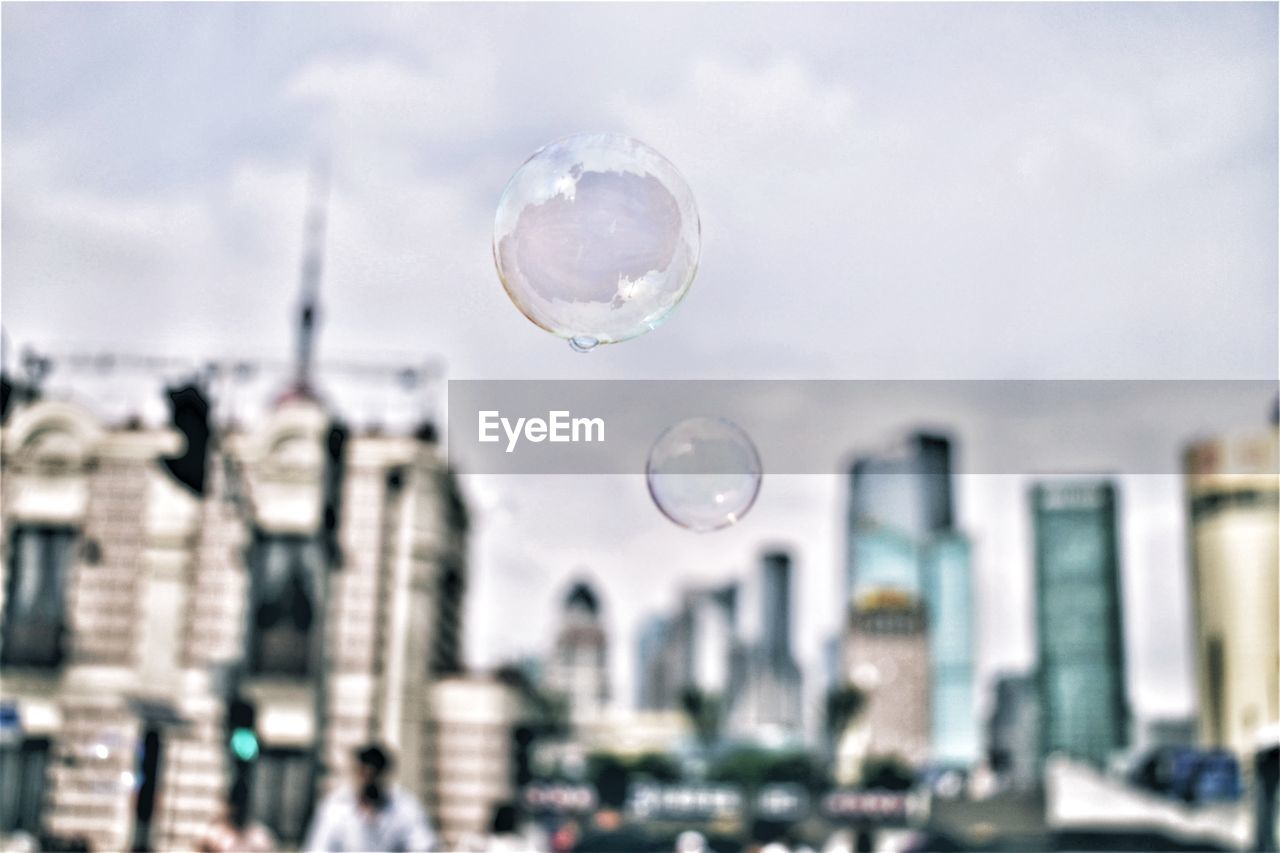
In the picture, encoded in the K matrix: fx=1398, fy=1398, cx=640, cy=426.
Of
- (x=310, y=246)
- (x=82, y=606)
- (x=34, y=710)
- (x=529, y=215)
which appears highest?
(x=310, y=246)

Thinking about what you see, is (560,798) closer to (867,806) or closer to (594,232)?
(867,806)

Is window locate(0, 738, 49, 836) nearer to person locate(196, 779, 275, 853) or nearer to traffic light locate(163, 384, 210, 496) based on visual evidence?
traffic light locate(163, 384, 210, 496)

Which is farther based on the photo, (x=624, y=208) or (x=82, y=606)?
(x=82, y=606)

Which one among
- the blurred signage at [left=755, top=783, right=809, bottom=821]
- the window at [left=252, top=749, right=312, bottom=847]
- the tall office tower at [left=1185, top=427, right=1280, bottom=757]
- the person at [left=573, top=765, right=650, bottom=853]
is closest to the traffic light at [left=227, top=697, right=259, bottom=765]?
the window at [left=252, top=749, right=312, bottom=847]

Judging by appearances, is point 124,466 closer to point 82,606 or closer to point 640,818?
point 82,606

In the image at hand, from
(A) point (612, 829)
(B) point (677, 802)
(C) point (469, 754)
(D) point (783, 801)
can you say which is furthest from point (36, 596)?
(D) point (783, 801)

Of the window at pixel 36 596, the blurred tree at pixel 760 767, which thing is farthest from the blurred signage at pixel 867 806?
the blurred tree at pixel 760 767

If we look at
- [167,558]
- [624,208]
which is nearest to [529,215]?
[624,208]
